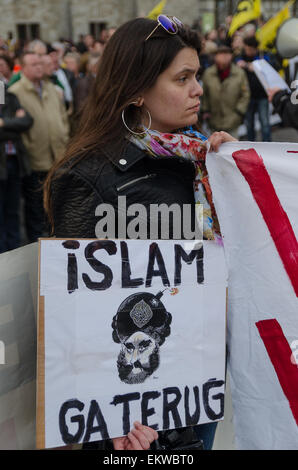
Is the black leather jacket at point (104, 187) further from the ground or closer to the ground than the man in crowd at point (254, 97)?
closer to the ground

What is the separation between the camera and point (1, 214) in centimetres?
481

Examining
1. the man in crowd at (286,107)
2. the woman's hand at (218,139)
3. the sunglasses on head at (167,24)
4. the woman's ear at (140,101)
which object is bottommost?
the woman's hand at (218,139)

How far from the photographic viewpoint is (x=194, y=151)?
6.00 ft

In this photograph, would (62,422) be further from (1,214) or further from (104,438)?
(1,214)

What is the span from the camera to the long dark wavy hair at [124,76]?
1.77m

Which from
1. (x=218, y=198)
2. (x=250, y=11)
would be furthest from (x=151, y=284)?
(x=250, y=11)

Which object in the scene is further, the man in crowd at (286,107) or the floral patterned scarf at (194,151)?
the man in crowd at (286,107)

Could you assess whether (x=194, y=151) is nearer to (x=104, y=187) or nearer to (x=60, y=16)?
(x=104, y=187)

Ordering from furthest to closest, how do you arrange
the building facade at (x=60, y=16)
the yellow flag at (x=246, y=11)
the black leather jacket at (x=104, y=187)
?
the building facade at (x=60, y=16)
the yellow flag at (x=246, y=11)
the black leather jacket at (x=104, y=187)

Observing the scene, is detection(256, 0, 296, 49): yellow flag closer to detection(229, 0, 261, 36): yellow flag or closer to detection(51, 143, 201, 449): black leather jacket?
detection(229, 0, 261, 36): yellow flag

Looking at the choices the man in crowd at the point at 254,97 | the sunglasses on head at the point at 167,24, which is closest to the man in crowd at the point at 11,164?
the sunglasses on head at the point at 167,24

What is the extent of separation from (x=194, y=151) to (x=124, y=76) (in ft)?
1.04

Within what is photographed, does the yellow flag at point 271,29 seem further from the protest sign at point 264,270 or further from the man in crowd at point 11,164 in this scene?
the protest sign at point 264,270
